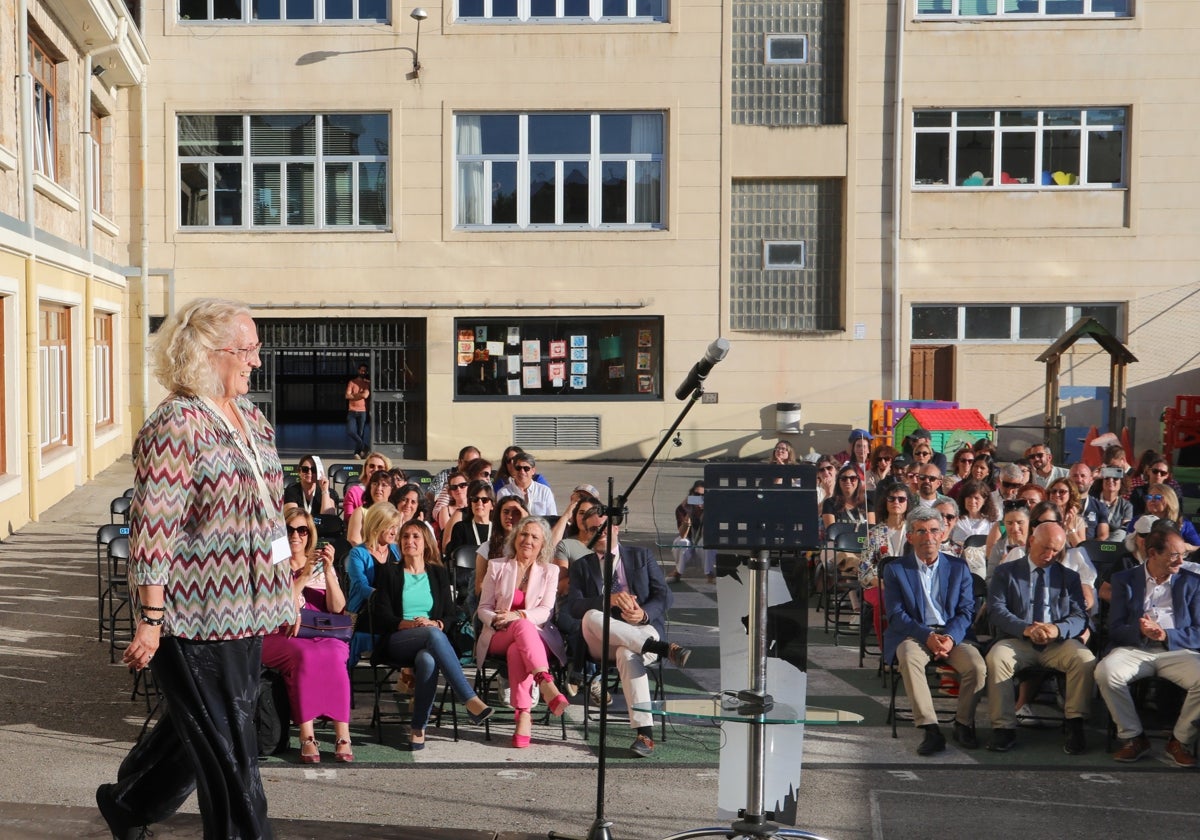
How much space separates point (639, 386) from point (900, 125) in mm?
6032

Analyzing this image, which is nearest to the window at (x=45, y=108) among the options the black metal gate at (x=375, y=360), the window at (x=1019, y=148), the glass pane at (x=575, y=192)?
the black metal gate at (x=375, y=360)

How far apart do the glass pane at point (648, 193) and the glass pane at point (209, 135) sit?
663cm

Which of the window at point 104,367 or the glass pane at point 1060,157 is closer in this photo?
the window at point 104,367

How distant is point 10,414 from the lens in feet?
48.5

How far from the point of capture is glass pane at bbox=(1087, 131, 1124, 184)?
22.9 metres

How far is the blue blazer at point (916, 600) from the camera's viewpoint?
311 inches

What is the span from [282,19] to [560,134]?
4.89 metres

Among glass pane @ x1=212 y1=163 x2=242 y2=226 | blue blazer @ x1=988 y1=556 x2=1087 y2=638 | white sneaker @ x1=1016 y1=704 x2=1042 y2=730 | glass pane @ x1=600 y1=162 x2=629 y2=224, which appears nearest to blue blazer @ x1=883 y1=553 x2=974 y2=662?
blue blazer @ x1=988 y1=556 x2=1087 y2=638

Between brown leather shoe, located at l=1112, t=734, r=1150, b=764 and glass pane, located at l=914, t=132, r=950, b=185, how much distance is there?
16.9m

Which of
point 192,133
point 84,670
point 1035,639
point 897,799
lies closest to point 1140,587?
point 1035,639

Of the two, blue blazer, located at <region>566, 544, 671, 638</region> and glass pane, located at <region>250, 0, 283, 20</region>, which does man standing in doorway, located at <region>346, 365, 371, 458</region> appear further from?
blue blazer, located at <region>566, 544, 671, 638</region>

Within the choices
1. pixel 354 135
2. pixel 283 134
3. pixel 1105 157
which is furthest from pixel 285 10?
pixel 1105 157

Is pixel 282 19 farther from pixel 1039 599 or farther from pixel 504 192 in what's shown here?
pixel 1039 599

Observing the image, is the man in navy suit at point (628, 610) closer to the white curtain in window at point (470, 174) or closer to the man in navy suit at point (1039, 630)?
the man in navy suit at point (1039, 630)
